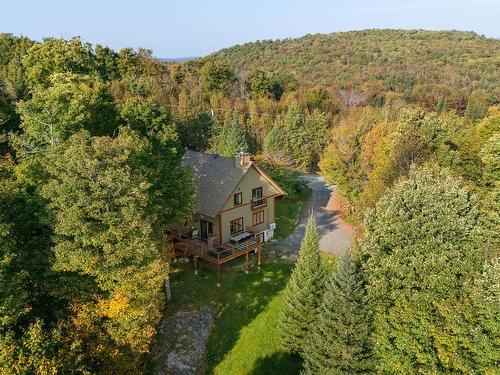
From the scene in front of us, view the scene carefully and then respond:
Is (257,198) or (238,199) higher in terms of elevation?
(238,199)

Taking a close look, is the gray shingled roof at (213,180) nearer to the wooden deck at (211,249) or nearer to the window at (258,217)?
the wooden deck at (211,249)

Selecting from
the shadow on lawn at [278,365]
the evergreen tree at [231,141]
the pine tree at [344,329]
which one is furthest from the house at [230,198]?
the evergreen tree at [231,141]

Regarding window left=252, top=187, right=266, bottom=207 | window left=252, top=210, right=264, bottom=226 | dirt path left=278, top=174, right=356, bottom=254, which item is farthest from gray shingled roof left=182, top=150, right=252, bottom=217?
dirt path left=278, top=174, right=356, bottom=254

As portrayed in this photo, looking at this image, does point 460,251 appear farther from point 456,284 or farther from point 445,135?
point 445,135

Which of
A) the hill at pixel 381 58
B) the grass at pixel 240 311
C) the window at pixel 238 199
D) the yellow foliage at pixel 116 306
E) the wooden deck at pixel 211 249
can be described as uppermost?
the hill at pixel 381 58

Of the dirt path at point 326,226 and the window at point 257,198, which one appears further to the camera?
the dirt path at point 326,226

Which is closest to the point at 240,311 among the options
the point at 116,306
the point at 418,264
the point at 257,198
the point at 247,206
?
the point at 247,206

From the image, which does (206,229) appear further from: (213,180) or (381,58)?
(381,58)
